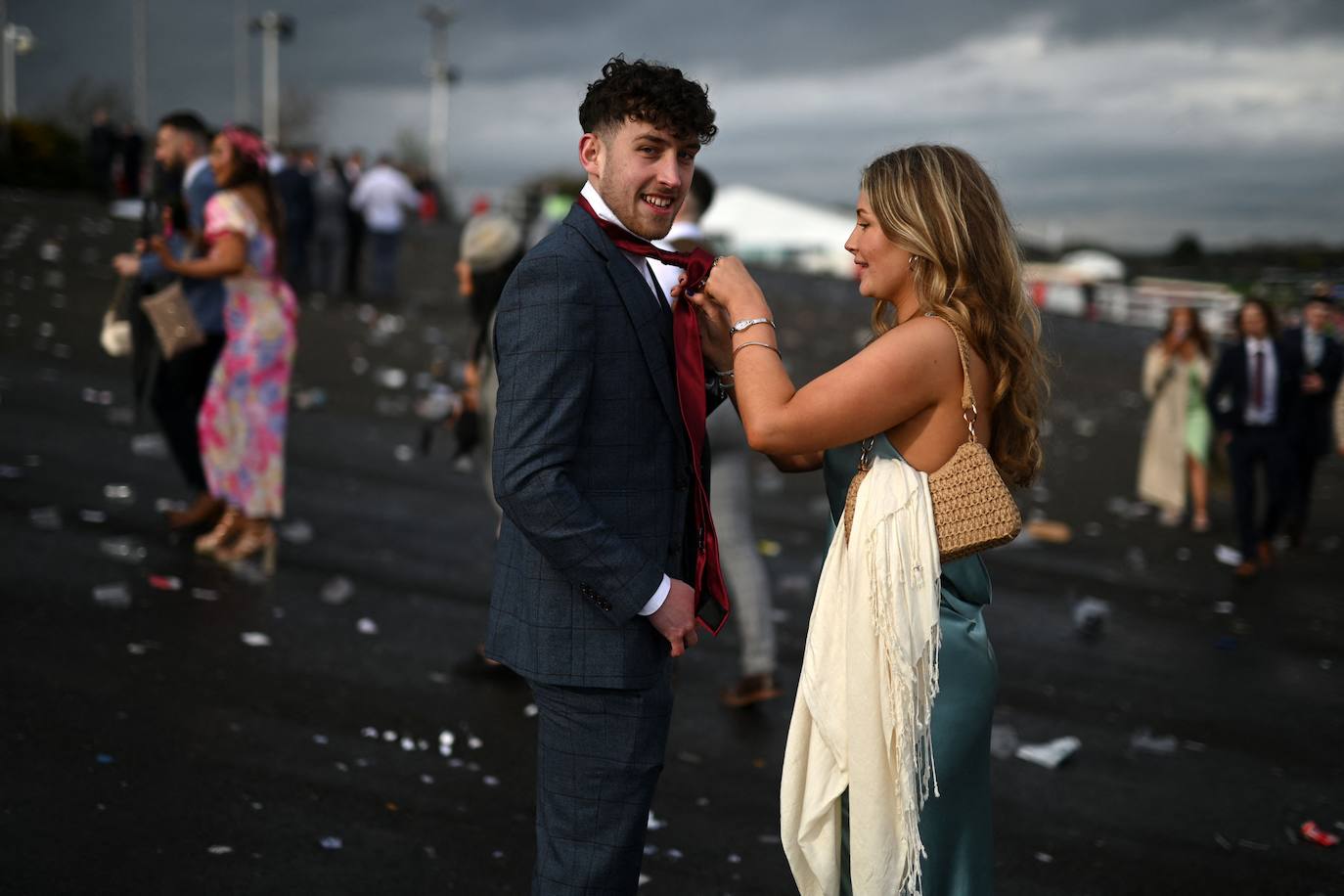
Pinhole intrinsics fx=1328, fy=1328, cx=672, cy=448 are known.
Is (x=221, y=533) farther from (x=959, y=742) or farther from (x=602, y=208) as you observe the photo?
(x=959, y=742)

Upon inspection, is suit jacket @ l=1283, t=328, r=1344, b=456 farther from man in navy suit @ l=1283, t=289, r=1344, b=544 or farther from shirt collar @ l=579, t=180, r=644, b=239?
shirt collar @ l=579, t=180, r=644, b=239

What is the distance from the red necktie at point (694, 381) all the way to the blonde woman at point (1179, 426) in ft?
32.0

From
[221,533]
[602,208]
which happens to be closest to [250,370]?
[221,533]

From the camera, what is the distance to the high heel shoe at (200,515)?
25.4 feet

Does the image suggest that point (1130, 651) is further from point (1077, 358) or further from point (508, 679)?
point (1077, 358)

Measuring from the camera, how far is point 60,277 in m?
18.3

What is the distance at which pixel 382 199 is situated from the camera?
20312 millimetres

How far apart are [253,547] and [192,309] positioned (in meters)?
1.35

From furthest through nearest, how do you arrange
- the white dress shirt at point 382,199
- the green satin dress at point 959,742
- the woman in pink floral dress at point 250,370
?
the white dress shirt at point 382,199, the woman in pink floral dress at point 250,370, the green satin dress at point 959,742

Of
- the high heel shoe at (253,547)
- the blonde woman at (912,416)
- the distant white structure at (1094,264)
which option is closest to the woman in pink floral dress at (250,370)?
the high heel shoe at (253,547)

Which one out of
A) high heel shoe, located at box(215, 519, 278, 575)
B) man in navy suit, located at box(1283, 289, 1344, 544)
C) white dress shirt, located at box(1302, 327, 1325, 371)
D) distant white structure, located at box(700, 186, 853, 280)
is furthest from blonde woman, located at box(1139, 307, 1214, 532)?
distant white structure, located at box(700, 186, 853, 280)

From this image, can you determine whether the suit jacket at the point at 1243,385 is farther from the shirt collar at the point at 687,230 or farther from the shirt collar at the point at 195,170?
the shirt collar at the point at 195,170

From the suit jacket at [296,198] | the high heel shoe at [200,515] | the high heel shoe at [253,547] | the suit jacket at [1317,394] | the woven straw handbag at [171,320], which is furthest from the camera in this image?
the suit jacket at [296,198]

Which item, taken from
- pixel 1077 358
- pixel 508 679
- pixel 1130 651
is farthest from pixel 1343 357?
pixel 1077 358
